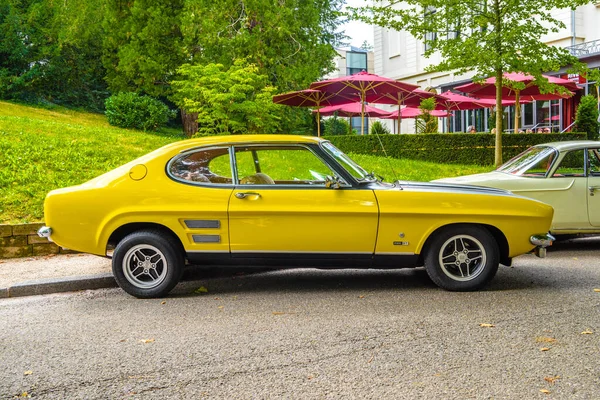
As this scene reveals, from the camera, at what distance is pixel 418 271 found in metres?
7.39

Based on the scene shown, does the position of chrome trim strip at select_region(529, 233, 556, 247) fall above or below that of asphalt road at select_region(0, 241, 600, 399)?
above

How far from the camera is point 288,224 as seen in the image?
20.0 feet

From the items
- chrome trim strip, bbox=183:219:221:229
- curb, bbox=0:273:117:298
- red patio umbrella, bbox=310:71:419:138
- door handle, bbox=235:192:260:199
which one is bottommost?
curb, bbox=0:273:117:298

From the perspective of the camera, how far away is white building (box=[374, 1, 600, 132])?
29203 millimetres

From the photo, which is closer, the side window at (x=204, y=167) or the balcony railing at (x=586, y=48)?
the side window at (x=204, y=167)

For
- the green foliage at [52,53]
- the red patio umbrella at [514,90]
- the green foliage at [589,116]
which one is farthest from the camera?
the green foliage at [52,53]

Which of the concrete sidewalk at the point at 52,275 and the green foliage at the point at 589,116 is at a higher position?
the green foliage at the point at 589,116

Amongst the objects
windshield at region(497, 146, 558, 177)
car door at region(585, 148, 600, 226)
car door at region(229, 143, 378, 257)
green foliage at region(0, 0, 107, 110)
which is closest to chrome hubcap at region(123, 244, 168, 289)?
car door at region(229, 143, 378, 257)

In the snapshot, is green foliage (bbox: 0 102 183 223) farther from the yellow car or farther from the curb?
the yellow car

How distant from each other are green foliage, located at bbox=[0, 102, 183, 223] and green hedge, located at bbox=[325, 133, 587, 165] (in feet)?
21.3

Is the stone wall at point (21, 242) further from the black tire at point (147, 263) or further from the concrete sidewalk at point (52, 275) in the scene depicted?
the black tire at point (147, 263)

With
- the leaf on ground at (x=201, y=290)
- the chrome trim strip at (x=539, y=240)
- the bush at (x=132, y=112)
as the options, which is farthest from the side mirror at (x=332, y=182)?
the bush at (x=132, y=112)

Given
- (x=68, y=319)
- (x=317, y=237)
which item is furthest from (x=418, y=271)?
(x=68, y=319)

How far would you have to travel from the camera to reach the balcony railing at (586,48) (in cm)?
2740
